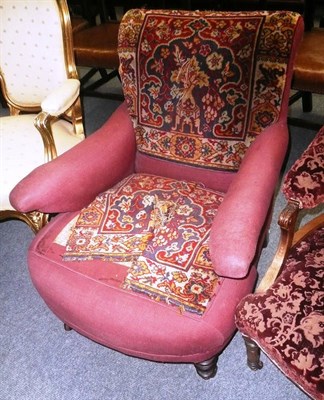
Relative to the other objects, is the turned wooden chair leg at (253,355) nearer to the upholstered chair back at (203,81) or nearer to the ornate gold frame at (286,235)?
the ornate gold frame at (286,235)

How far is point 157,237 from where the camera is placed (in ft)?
4.22

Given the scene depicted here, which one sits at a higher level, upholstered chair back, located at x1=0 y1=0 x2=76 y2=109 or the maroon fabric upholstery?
upholstered chair back, located at x1=0 y1=0 x2=76 y2=109

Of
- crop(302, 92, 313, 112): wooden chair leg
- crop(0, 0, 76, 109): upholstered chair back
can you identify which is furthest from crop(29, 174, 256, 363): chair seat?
crop(302, 92, 313, 112): wooden chair leg

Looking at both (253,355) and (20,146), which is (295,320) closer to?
(253,355)

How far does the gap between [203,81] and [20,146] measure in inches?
33.5

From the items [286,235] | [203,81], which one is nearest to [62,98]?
[203,81]

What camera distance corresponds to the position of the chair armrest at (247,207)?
1.01 metres

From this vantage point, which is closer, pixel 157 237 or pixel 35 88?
pixel 157 237

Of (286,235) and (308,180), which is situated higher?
(308,180)

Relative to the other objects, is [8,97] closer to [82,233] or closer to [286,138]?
[82,233]

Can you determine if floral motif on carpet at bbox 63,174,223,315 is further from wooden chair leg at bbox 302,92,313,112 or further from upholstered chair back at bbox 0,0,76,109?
wooden chair leg at bbox 302,92,313,112

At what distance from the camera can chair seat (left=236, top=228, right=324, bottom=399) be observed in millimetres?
949

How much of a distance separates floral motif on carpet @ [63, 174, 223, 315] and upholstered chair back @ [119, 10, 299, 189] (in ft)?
A: 0.50

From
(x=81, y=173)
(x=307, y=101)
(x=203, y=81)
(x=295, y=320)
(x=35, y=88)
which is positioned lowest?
(x=307, y=101)
